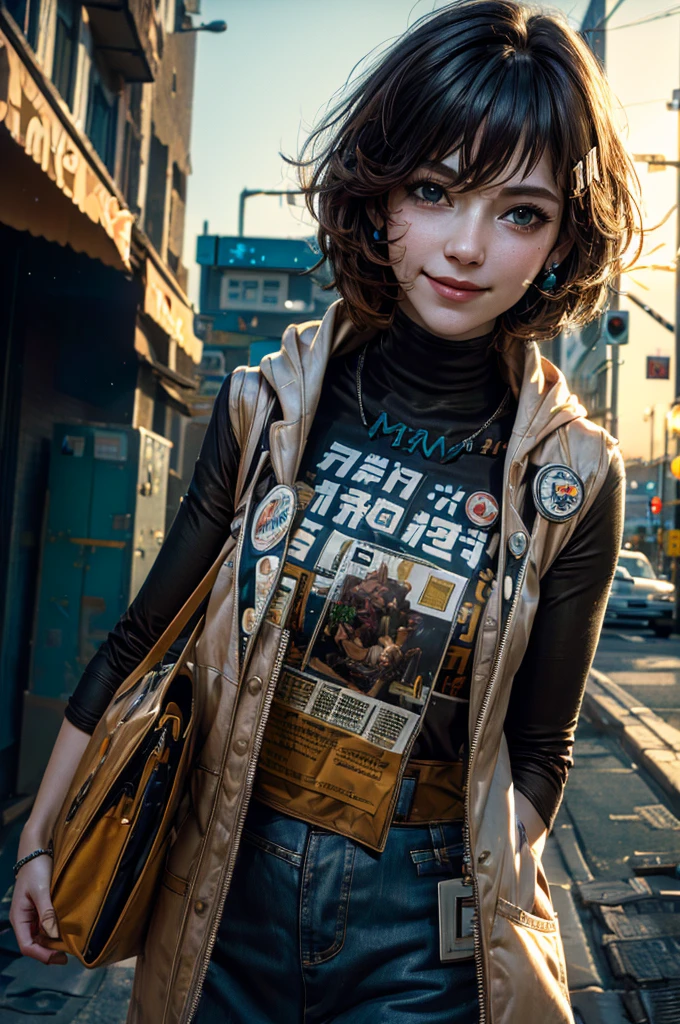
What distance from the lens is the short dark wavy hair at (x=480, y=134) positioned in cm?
131

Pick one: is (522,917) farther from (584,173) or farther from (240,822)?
(584,173)

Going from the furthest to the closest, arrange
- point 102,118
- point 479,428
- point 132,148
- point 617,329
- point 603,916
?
1. point 617,329
2. point 132,148
3. point 102,118
4. point 603,916
5. point 479,428

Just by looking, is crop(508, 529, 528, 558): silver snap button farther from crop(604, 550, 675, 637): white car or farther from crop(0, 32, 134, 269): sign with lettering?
crop(604, 550, 675, 637): white car

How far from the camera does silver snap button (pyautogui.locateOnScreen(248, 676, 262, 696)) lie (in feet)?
4.14

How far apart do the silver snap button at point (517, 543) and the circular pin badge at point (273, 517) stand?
1.06ft

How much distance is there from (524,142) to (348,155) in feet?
1.03

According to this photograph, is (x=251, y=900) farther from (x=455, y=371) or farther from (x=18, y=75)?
(x=18, y=75)

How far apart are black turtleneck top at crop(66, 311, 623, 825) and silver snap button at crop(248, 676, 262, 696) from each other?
0.58 feet

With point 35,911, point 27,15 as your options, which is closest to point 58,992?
point 35,911

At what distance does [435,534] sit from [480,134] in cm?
59

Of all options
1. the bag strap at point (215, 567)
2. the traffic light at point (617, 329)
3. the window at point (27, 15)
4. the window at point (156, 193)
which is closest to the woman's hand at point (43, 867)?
the bag strap at point (215, 567)

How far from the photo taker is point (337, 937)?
1234 mm

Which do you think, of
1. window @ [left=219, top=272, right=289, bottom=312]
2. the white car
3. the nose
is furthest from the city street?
the white car

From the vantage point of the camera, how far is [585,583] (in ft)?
4.39
